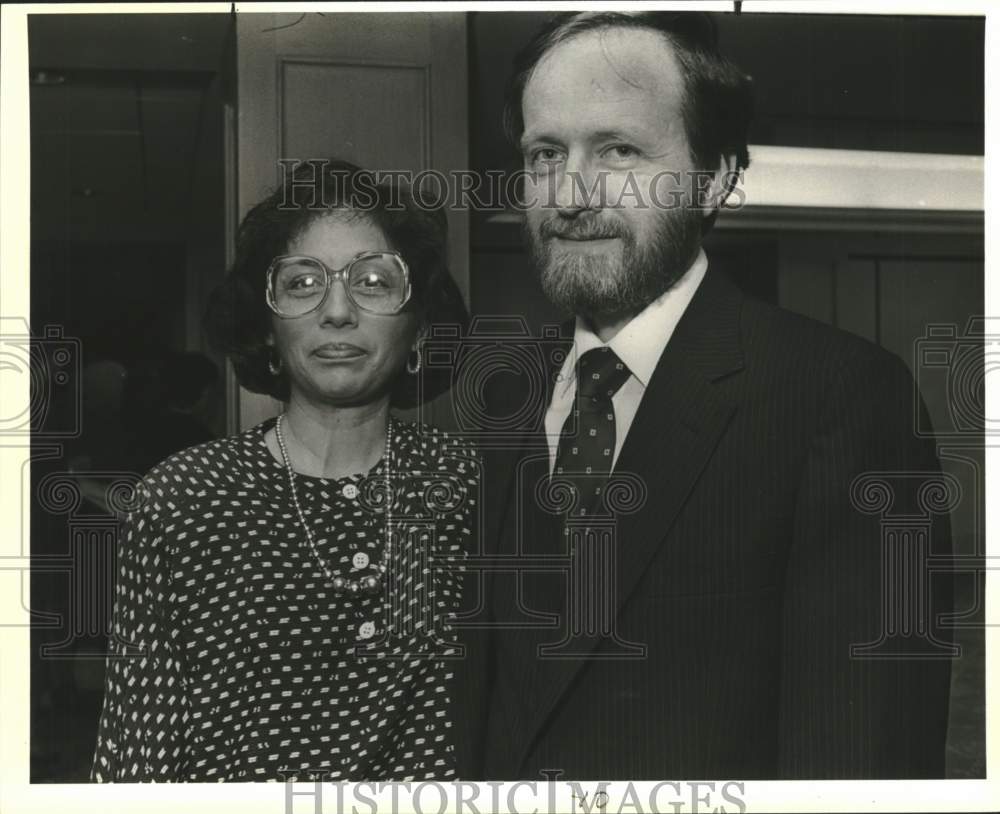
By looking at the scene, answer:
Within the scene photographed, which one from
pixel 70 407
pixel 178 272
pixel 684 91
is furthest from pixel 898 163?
pixel 70 407

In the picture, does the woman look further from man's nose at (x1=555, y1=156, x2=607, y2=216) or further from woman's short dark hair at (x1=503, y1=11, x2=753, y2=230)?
woman's short dark hair at (x1=503, y1=11, x2=753, y2=230)

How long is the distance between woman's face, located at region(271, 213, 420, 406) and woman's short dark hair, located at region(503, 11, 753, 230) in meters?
0.56

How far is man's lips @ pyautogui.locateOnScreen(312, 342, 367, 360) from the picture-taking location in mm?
3193

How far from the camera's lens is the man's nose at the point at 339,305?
3.16 m

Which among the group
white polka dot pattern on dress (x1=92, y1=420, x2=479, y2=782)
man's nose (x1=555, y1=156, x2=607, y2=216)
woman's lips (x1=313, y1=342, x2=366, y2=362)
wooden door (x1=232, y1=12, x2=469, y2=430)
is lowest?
white polka dot pattern on dress (x1=92, y1=420, x2=479, y2=782)

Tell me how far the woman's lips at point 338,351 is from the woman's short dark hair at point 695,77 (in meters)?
0.74

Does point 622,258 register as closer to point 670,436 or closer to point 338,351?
point 670,436

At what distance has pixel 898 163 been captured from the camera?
3.28 metres

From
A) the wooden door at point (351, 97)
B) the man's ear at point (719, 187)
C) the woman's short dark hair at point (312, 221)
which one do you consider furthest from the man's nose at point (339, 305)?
the man's ear at point (719, 187)

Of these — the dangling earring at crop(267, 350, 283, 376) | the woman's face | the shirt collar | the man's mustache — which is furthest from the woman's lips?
the shirt collar

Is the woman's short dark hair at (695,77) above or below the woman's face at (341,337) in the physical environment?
above

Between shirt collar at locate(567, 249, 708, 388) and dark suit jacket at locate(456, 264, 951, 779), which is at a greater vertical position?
shirt collar at locate(567, 249, 708, 388)

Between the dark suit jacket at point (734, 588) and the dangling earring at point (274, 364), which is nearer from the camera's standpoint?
the dark suit jacket at point (734, 588)

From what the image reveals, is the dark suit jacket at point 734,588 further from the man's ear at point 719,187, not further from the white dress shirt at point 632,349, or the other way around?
the man's ear at point 719,187
